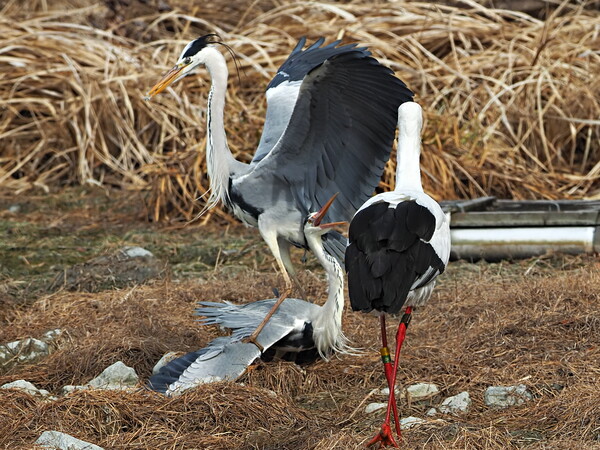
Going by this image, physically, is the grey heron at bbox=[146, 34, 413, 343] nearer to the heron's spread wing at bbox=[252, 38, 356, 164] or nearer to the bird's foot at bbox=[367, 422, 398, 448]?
the heron's spread wing at bbox=[252, 38, 356, 164]

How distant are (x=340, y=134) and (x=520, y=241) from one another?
5.93 feet

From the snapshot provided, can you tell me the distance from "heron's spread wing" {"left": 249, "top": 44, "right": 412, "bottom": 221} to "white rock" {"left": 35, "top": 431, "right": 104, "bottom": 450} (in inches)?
74.6

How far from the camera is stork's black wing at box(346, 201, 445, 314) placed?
130 inches

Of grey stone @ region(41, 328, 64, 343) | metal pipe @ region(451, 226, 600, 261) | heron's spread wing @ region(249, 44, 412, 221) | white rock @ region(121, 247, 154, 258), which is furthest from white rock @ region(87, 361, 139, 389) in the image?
metal pipe @ region(451, 226, 600, 261)

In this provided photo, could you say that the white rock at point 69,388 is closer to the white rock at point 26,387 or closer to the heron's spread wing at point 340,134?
the white rock at point 26,387

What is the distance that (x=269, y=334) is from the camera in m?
4.21

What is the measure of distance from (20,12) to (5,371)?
8.15 metres

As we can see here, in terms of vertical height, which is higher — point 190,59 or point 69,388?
point 190,59

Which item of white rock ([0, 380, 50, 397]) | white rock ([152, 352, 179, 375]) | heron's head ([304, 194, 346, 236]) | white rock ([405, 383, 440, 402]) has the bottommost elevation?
white rock ([405, 383, 440, 402])

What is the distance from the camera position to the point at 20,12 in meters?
11.5

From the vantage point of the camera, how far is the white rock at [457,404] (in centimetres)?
359

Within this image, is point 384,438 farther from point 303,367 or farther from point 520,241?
point 520,241

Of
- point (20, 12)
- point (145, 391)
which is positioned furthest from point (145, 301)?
point (20, 12)

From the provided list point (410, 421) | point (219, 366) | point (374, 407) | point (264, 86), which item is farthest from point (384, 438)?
point (264, 86)
